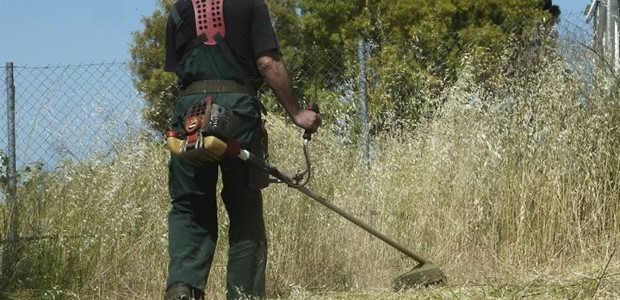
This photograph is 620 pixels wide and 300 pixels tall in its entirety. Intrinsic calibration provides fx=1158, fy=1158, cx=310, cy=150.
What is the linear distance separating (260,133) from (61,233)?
1.71 meters

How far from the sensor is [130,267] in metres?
7.25

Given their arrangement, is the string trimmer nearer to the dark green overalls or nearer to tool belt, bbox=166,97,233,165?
Answer: tool belt, bbox=166,97,233,165

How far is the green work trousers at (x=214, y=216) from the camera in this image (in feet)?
19.1

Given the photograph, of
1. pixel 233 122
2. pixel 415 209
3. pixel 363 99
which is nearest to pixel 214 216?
pixel 233 122

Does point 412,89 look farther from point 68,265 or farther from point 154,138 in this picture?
point 68,265

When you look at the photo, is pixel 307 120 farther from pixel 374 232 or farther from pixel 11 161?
pixel 11 161

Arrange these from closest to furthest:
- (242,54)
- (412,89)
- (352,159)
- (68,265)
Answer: (242,54)
(68,265)
(352,159)
(412,89)

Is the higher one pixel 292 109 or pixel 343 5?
pixel 343 5

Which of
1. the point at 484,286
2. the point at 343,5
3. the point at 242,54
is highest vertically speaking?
the point at 343,5

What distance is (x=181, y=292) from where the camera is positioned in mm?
5773

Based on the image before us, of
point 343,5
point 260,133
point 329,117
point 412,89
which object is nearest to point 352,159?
point 329,117

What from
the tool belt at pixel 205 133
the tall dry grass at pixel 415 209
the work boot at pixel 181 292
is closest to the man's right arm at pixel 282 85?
the tool belt at pixel 205 133

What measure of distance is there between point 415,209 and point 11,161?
2.70 metres

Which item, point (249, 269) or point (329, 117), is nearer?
Answer: point (249, 269)
